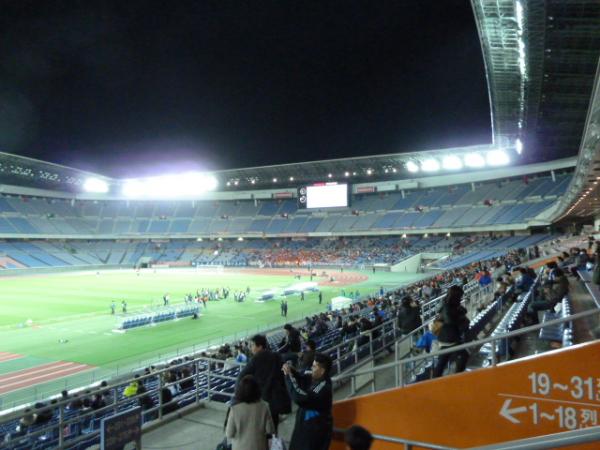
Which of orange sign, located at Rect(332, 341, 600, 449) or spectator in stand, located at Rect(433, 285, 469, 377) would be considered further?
spectator in stand, located at Rect(433, 285, 469, 377)

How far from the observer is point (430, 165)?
63.9m

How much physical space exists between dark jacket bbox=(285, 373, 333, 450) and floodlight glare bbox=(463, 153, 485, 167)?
5922cm

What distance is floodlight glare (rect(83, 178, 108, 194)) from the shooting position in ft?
278

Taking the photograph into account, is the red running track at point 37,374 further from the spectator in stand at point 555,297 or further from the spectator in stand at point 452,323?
the spectator in stand at point 555,297

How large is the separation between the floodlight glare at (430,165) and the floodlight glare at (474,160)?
4.49m

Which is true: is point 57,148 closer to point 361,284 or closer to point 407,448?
point 361,284

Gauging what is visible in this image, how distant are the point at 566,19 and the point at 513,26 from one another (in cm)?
314

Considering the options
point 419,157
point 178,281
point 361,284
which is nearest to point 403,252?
point 419,157

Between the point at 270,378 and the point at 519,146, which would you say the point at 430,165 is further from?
the point at 270,378

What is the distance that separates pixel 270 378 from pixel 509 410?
275 cm

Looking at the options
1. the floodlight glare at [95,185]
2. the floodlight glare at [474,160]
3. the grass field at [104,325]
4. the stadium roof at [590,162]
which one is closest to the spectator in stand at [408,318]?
the stadium roof at [590,162]

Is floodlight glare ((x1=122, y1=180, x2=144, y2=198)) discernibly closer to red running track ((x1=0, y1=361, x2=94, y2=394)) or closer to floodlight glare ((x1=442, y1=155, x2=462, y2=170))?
floodlight glare ((x1=442, y1=155, x2=462, y2=170))

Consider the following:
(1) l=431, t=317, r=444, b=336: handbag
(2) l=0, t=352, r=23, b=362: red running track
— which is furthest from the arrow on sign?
(2) l=0, t=352, r=23, b=362: red running track

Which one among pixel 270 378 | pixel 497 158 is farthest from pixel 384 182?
pixel 270 378
